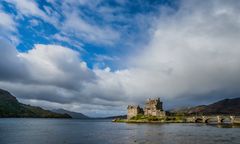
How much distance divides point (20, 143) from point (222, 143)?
65.1m

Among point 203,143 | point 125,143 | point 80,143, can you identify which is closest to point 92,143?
point 80,143

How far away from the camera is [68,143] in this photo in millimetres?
94188

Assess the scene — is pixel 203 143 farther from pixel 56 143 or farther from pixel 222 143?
pixel 56 143

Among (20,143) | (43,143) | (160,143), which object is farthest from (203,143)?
(20,143)

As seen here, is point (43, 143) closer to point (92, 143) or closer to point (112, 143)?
point (92, 143)

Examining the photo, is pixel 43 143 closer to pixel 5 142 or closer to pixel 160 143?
pixel 5 142

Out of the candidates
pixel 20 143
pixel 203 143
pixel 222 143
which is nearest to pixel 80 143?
pixel 20 143

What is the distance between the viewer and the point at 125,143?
3743 inches

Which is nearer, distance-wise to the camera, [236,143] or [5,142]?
[236,143]

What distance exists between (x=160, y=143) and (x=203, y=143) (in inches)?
532

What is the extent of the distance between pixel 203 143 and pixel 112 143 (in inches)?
1148

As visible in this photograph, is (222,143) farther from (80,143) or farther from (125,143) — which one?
(80,143)

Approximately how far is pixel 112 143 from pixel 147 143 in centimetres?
1148

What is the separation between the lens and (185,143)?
9056 centimetres
